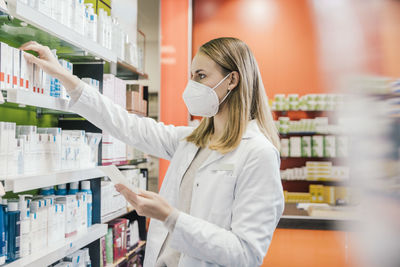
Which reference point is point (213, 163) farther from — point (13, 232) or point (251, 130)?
point (13, 232)

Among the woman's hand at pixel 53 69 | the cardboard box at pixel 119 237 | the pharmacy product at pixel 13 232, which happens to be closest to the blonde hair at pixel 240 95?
the woman's hand at pixel 53 69

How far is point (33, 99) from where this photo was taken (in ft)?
6.34

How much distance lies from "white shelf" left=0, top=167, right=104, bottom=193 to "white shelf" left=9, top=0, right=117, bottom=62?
0.76 meters

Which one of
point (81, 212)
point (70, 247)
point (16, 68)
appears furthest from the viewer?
point (81, 212)

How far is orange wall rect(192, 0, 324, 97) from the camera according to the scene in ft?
23.6

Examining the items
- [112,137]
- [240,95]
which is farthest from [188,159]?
[112,137]

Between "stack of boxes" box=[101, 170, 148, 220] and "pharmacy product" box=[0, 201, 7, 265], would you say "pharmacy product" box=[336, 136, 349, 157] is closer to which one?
"stack of boxes" box=[101, 170, 148, 220]

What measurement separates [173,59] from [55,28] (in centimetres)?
423

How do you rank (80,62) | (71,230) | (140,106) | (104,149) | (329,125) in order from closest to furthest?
(71,230)
(80,62)
(104,149)
(140,106)
(329,125)

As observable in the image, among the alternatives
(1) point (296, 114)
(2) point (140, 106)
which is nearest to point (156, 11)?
(2) point (140, 106)

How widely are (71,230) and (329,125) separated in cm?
525

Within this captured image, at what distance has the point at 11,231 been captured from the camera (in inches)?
74.2

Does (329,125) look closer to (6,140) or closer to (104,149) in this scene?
(104,149)

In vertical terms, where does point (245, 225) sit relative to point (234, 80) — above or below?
below
